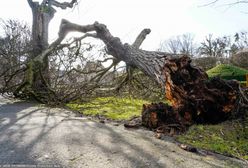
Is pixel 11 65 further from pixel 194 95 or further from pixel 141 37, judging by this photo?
pixel 194 95

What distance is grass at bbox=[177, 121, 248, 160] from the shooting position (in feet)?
9.74

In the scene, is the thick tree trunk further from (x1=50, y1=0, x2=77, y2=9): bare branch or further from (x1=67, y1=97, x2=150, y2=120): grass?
(x1=50, y1=0, x2=77, y2=9): bare branch

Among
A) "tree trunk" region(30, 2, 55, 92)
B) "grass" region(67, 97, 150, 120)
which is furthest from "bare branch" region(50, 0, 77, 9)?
"grass" region(67, 97, 150, 120)

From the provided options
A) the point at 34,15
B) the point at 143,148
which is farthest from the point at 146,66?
the point at 34,15

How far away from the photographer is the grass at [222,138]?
2968mm

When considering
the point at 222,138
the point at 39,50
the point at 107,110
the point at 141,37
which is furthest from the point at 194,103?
the point at 39,50

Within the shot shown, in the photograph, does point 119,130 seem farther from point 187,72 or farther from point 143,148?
point 187,72

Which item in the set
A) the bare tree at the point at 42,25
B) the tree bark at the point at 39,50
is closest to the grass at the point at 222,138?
the tree bark at the point at 39,50

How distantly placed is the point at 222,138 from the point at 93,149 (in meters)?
1.53

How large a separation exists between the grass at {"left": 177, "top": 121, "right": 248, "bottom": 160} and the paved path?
0.81 ft

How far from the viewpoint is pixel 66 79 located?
7.20m

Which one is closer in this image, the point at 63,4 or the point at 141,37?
the point at 141,37

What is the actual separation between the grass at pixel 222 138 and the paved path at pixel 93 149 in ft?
0.81

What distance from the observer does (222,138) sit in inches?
129
